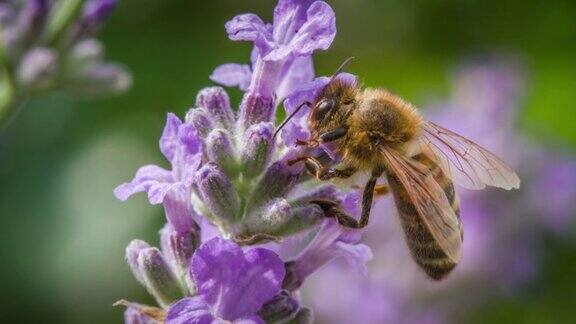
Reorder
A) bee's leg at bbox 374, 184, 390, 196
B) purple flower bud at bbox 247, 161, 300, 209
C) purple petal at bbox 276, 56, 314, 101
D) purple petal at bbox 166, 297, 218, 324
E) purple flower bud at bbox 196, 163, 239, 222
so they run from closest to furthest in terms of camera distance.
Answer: purple petal at bbox 166, 297, 218, 324 → purple flower bud at bbox 196, 163, 239, 222 → purple flower bud at bbox 247, 161, 300, 209 → purple petal at bbox 276, 56, 314, 101 → bee's leg at bbox 374, 184, 390, 196

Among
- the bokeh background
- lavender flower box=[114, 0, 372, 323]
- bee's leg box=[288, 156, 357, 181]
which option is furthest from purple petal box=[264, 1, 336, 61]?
the bokeh background

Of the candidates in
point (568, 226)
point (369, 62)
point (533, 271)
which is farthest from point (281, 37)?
point (369, 62)

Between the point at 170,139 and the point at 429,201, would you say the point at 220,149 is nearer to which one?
the point at 170,139

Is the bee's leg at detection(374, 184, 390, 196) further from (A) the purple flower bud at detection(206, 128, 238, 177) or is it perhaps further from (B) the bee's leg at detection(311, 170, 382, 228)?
(A) the purple flower bud at detection(206, 128, 238, 177)

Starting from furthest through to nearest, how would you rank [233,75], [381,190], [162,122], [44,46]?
[162,122], [44,46], [381,190], [233,75]

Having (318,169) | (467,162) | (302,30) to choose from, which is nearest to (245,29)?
(302,30)

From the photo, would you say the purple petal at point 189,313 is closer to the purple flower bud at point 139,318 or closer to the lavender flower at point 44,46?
the purple flower bud at point 139,318
